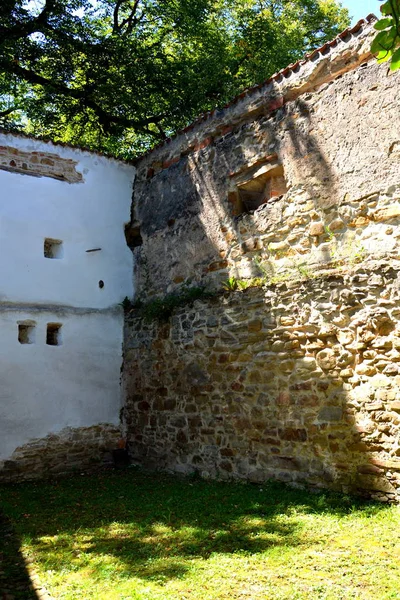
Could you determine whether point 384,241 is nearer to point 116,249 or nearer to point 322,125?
point 322,125

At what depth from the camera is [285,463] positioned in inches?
224

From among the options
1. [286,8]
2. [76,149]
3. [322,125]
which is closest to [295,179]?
[322,125]

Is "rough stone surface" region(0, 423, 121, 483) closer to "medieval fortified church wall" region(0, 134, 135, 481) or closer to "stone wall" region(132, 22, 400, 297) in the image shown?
"medieval fortified church wall" region(0, 134, 135, 481)

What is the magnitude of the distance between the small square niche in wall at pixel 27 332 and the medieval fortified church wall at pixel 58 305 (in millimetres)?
15

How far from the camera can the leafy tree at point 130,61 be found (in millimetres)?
12055

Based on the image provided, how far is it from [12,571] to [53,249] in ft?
16.2

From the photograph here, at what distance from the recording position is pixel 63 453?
7426 millimetres

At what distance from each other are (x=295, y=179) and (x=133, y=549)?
4246mm

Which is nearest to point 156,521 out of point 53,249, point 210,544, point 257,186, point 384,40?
point 210,544

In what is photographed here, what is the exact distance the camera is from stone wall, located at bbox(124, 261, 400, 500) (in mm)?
4984

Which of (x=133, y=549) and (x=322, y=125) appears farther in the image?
(x=322, y=125)

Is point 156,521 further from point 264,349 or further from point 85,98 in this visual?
point 85,98

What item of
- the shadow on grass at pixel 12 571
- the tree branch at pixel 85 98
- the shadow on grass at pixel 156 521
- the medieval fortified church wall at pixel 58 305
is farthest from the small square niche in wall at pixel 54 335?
the tree branch at pixel 85 98

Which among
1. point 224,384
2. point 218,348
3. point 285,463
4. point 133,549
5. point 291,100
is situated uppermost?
point 291,100
